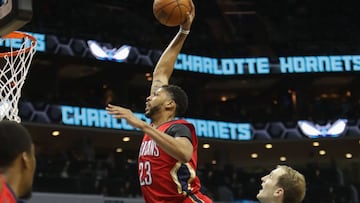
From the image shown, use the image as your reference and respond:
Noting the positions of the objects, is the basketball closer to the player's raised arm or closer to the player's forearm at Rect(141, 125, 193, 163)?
the player's raised arm

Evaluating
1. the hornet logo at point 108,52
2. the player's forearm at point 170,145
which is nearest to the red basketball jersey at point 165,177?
the player's forearm at point 170,145

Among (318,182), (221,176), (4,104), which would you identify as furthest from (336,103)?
(4,104)

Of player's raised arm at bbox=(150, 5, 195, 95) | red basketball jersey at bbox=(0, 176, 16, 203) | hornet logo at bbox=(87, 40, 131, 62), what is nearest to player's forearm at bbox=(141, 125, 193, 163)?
player's raised arm at bbox=(150, 5, 195, 95)

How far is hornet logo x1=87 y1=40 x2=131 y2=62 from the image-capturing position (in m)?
26.2

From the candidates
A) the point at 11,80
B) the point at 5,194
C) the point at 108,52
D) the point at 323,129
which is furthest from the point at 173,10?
the point at 323,129

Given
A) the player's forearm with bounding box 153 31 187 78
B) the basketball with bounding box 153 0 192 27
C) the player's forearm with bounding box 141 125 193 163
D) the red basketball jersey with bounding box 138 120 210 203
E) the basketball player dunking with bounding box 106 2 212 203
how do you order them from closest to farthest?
the player's forearm with bounding box 141 125 193 163, the basketball player dunking with bounding box 106 2 212 203, the red basketball jersey with bounding box 138 120 210 203, the basketball with bounding box 153 0 192 27, the player's forearm with bounding box 153 31 187 78

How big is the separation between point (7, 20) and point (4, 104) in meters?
2.23

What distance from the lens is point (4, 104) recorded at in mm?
7359

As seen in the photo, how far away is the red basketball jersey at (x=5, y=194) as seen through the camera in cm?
333

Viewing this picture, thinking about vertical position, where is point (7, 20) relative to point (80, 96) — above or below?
above

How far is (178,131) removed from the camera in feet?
17.1

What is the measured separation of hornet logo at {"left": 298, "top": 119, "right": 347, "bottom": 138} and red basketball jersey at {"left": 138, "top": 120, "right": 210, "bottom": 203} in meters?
23.8

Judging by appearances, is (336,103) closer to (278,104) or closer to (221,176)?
(278,104)

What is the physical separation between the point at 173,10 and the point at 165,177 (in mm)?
1448
